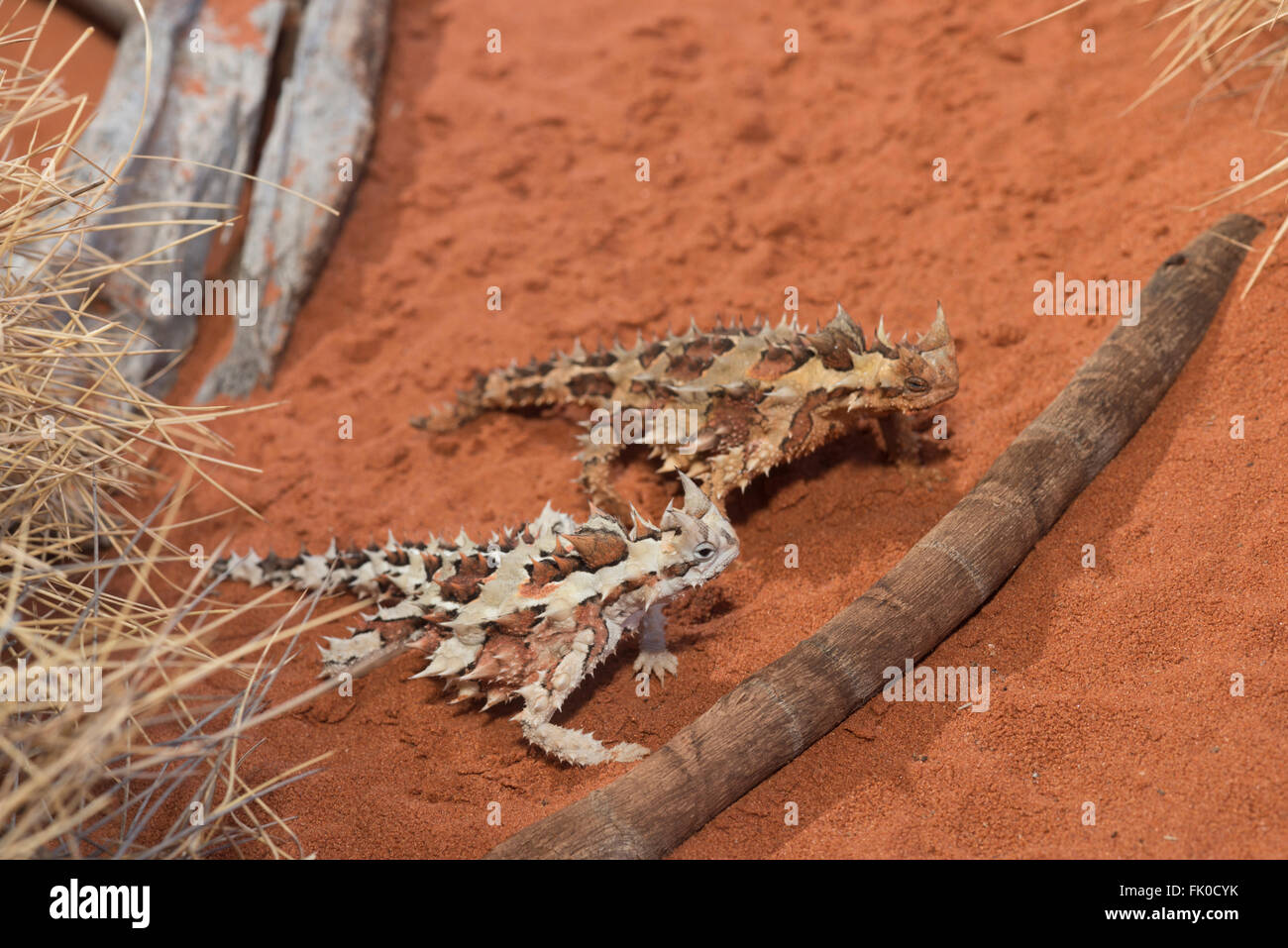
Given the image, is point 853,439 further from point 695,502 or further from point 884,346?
point 695,502

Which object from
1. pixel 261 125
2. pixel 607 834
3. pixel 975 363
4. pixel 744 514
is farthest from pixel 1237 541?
pixel 261 125

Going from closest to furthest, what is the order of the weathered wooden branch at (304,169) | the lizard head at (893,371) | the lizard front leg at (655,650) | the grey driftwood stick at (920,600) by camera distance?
the grey driftwood stick at (920,600)
the lizard front leg at (655,650)
the lizard head at (893,371)
the weathered wooden branch at (304,169)

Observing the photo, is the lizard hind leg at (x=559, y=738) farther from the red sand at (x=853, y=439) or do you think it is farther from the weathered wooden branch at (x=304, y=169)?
the weathered wooden branch at (x=304, y=169)

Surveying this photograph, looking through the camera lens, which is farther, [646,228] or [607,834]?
[646,228]

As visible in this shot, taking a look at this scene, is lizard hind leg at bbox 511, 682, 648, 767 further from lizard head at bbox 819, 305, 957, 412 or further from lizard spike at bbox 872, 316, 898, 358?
lizard spike at bbox 872, 316, 898, 358

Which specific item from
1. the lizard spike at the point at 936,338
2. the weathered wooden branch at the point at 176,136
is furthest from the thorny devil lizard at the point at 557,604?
the weathered wooden branch at the point at 176,136

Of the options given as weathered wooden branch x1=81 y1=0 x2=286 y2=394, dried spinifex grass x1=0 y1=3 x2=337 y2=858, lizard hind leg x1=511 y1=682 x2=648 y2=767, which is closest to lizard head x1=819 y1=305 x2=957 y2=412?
lizard hind leg x1=511 y1=682 x2=648 y2=767
